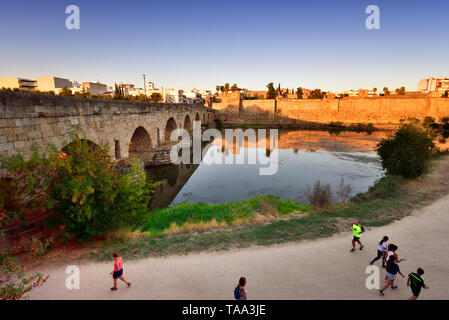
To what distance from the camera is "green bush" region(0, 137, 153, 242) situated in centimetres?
530

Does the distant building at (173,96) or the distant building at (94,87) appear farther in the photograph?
the distant building at (173,96)

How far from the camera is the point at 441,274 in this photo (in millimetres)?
5023

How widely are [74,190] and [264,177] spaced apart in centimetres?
1294

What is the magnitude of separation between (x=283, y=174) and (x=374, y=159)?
10.6m

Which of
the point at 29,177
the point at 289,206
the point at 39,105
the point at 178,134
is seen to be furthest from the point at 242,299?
the point at 178,134

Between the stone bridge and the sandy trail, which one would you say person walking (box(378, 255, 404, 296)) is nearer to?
the sandy trail

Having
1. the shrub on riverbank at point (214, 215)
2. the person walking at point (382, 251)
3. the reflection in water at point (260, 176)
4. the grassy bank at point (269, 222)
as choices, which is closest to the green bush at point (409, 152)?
the grassy bank at point (269, 222)

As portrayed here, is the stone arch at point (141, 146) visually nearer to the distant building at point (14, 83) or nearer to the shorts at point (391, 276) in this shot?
the shorts at point (391, 276)

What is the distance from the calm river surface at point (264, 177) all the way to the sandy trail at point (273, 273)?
6506mm

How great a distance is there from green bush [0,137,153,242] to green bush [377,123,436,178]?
1382cm

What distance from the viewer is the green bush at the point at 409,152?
12430mm

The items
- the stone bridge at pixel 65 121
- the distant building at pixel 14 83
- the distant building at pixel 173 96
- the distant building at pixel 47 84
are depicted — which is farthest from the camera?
the distant building at pixel 173 96

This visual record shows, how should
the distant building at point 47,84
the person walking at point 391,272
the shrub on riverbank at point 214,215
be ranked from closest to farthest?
the person walking at point 391,272 < the shrub on riverbank at point 214,215 < the distant building at point 47,84

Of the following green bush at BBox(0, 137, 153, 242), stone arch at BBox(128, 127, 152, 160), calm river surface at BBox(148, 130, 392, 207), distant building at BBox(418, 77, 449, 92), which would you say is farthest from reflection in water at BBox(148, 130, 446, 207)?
distant building at BBox(418, 77, 449, 92)
